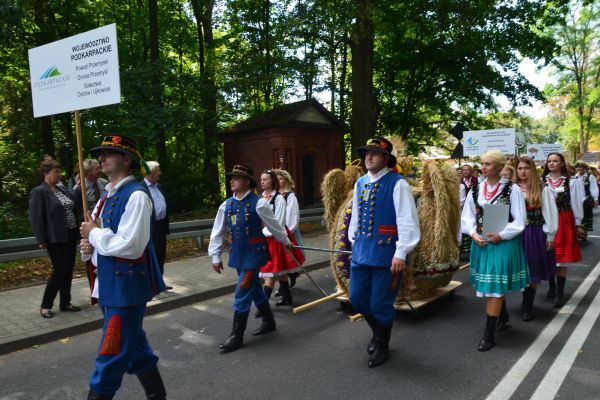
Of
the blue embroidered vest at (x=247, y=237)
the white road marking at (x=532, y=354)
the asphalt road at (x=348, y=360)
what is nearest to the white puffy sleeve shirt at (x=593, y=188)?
the white road marking at (x=532, y=354)

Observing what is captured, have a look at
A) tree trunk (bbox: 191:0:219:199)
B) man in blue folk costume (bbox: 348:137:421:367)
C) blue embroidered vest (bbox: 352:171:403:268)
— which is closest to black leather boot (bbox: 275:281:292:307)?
man in blue folk costume (bbox: 348:137:421:367)

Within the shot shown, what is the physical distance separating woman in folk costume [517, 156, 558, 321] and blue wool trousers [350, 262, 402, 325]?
2.17 meters

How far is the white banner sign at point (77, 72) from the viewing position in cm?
365

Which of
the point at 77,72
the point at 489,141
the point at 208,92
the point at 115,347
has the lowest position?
the point at 115,347

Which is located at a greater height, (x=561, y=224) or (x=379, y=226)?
(x=379, y=226)

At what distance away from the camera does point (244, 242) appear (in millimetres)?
4859

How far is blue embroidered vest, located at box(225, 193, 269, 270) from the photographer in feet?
15.9

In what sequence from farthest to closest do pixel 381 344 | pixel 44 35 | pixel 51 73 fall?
pixel 44 35, pixel 381 344, pixel 51 73

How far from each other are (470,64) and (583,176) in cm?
981

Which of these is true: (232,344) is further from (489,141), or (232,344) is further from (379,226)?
(489,141)

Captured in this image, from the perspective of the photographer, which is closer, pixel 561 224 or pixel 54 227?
pixel 54 227

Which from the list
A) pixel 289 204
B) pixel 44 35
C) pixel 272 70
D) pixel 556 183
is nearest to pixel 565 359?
pixel 556 183

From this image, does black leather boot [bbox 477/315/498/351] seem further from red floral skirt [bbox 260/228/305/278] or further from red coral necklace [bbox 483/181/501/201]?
red floral skirt [bbox 260/228/305/278]

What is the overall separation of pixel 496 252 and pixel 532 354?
3.38ft
